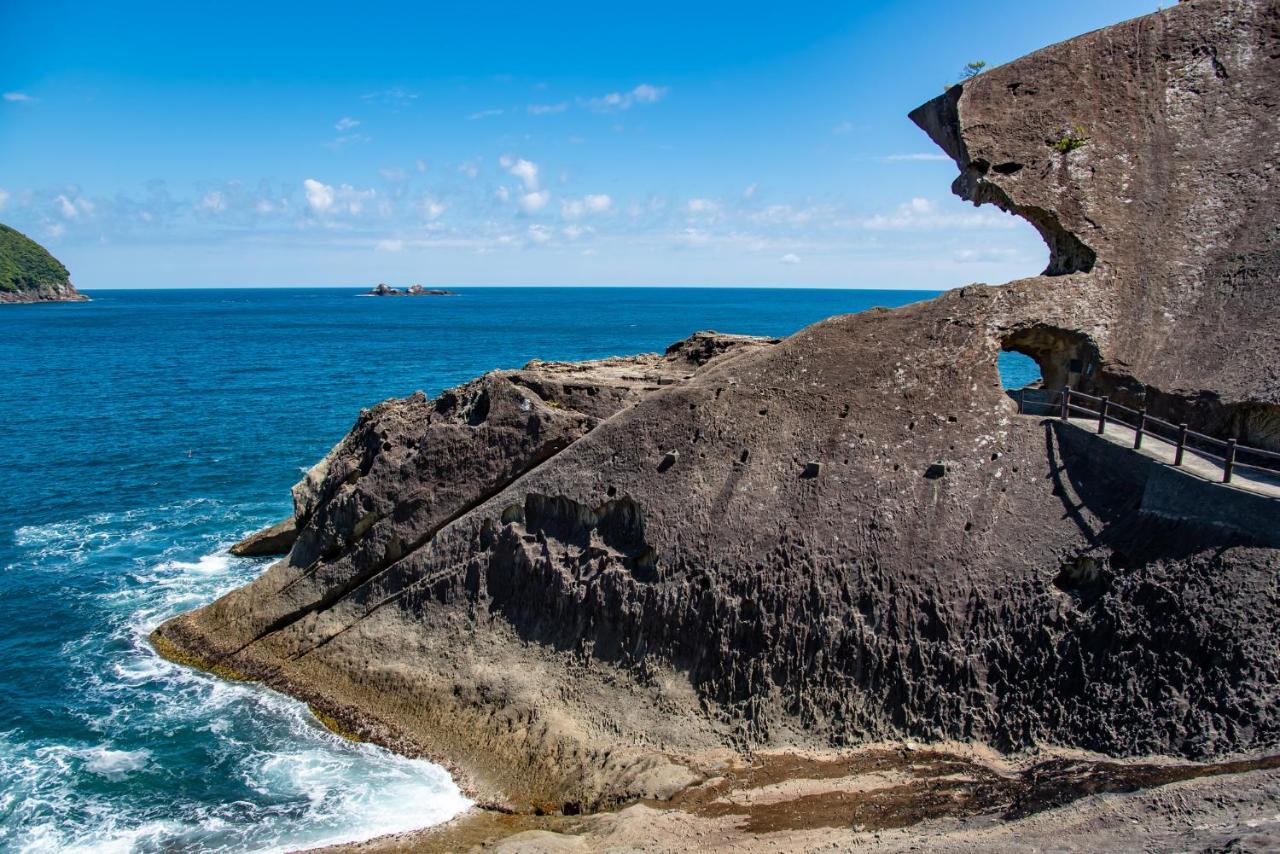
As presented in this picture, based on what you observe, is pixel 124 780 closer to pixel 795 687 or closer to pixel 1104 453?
pixel 795 687

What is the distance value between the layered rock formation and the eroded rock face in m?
0.11

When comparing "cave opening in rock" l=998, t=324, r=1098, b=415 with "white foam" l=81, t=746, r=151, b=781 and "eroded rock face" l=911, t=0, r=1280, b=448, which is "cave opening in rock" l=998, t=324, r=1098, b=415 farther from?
"white foam" l=81, t=746, r=151, b=781

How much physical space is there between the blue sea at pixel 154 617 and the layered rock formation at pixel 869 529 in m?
1.93

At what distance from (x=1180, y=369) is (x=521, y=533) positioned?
1974cm

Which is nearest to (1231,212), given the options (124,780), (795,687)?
(795,687)

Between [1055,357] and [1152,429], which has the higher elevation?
[1055,357]

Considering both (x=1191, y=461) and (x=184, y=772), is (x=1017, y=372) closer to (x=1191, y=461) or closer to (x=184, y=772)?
(x=1191, y=461)

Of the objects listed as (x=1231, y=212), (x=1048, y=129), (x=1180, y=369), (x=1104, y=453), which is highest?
(x=1048, y=129)

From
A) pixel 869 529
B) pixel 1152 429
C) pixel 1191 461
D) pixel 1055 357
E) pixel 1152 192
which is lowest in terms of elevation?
pixel 869 529

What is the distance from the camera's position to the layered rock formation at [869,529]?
1959 centimetres

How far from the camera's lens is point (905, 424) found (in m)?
23.8

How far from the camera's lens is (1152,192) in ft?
91.5

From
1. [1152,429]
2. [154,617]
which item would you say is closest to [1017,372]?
[1152,429]

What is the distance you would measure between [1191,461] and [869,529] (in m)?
7.97
